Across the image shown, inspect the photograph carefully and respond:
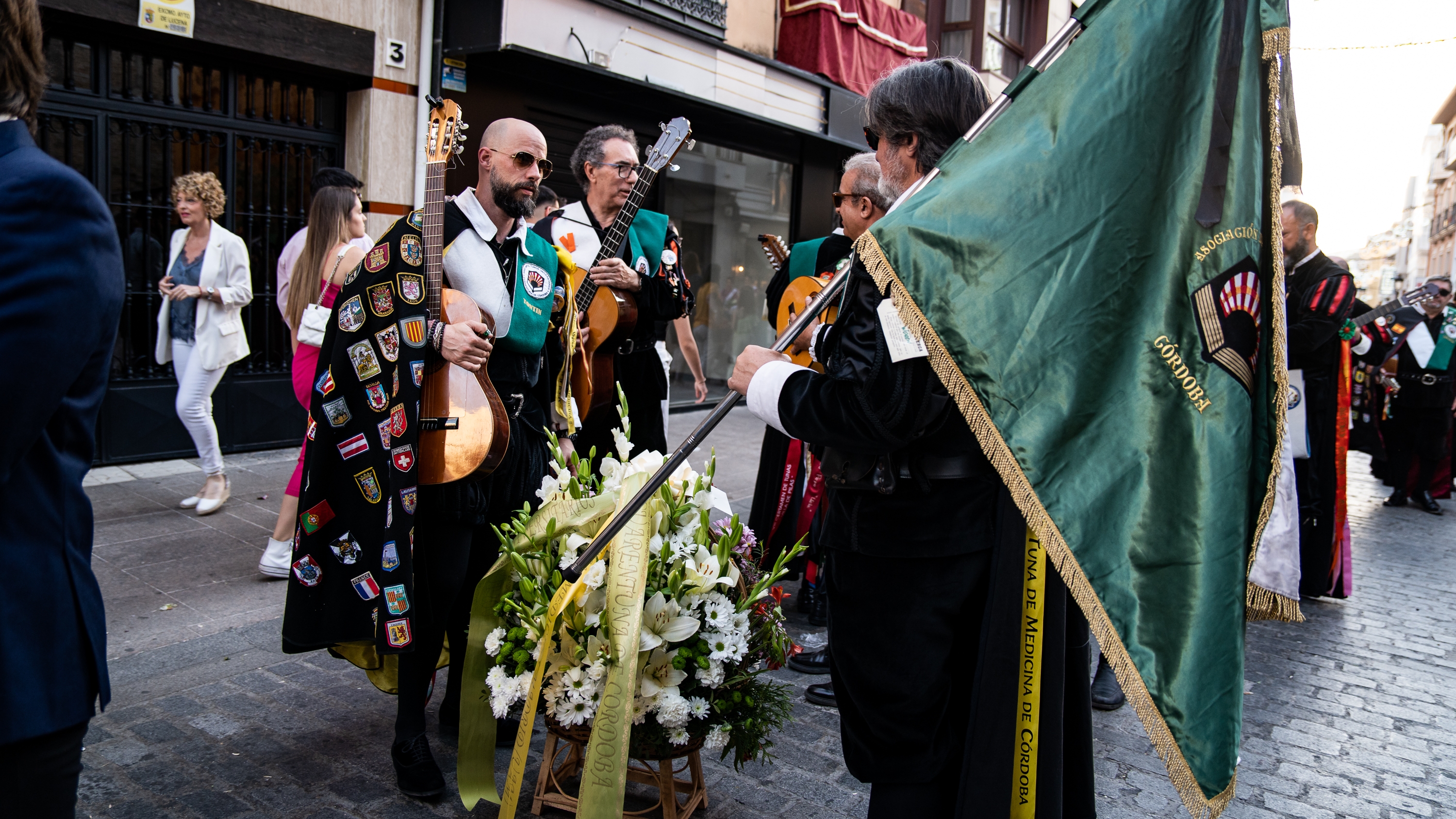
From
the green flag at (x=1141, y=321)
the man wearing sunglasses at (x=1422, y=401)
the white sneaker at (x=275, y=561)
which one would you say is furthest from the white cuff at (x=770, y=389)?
the man wearing sunglasses at (x=1422, y=401)

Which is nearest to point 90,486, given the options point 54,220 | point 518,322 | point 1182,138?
point 518,322

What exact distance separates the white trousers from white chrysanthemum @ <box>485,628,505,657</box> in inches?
154

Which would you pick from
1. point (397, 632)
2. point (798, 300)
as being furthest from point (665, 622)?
point (798, 300)

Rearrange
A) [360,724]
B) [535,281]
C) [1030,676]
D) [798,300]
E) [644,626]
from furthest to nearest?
[798,300]
[360,724]
[535,281]
[644,626]
[1030,676]

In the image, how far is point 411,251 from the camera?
302 cm

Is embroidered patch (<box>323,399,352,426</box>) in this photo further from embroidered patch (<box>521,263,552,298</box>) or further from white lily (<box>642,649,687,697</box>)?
white lily (<box>642,649,687,697</box>)

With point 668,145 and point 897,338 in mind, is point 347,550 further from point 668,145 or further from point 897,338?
point 668,145

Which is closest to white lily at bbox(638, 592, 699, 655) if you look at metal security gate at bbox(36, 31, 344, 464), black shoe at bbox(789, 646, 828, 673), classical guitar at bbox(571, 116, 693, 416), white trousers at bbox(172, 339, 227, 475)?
black shoe at bbox(789, 646, 828, 673)

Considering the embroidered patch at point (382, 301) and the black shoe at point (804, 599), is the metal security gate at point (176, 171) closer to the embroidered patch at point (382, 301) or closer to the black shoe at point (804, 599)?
the embroidered patch at point (382, 301)

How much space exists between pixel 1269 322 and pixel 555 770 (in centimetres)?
233

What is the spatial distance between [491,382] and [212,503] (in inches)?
145

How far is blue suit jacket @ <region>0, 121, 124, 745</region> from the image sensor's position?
143 centimetres

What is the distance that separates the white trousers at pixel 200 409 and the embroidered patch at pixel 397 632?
3621 mm

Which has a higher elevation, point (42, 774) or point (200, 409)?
point (200, 409)
